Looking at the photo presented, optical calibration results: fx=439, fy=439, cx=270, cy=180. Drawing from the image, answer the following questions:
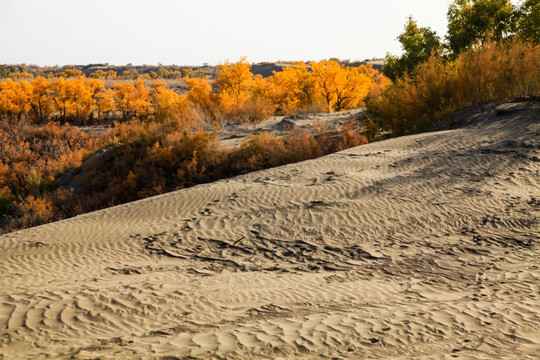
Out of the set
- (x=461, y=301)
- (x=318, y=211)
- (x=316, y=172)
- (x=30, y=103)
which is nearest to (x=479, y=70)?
(x=316, y=172)

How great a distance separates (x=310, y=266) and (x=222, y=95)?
27.3m

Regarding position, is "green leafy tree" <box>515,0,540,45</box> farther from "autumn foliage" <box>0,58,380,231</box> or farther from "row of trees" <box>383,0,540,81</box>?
"autumn foliage" <box>0,58,380,231</box>

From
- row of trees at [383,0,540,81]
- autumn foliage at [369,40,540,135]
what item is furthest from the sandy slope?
row of trees at [383,0,540,81]

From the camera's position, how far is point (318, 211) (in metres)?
8.54

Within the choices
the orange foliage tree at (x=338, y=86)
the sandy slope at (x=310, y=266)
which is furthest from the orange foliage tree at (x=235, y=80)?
the sandy slope at (x=310, y=266)

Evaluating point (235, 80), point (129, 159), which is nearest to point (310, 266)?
point (129, 159)

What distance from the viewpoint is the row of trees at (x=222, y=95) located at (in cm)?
3284

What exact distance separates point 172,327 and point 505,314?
348 centimetres

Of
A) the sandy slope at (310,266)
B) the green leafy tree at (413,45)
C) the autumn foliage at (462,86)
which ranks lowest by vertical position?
the sandy slope at (310,266)

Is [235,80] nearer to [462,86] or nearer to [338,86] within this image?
→ [338,86]

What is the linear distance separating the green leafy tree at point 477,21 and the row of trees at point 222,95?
585 cm

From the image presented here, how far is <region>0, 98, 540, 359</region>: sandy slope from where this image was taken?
13.7ft

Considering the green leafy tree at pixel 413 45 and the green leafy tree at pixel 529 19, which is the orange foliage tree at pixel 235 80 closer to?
the green leafy tree at pixel 413 45

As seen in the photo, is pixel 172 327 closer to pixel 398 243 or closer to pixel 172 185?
pixel 398 243
